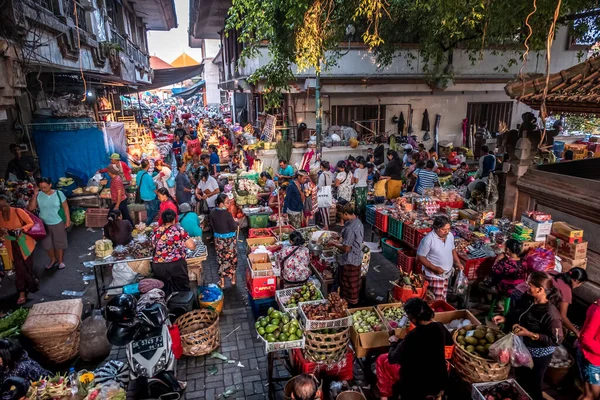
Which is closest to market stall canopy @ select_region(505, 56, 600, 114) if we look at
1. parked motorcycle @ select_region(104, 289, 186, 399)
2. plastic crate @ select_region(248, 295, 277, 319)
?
plastic crate @ select_region(248, 295, 277, 319)

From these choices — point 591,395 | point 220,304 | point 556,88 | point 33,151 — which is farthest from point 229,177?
point 591,395

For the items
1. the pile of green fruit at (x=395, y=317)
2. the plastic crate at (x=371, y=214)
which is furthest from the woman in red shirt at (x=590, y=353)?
the plastic crate at (x=371, y=214)

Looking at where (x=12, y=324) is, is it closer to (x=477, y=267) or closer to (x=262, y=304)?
(x=262, y=304)

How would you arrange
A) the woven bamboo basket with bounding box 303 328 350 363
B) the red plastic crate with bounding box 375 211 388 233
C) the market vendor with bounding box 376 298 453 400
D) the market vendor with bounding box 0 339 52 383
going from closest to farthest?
the market vendor with bounding box 376 298 453 400
the market vendor with bounding box 0 339 52 383
the woven bamboo basket with bounding box 303 328 350 363
the red plastic crate with bounding box 375 211 388 233

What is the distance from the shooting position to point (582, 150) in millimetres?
16188

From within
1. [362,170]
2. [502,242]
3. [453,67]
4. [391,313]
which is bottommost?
[391,313]

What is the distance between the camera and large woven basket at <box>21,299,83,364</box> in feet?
17.2

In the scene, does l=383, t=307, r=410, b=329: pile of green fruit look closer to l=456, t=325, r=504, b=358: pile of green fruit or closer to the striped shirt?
l=456, t=325, r=504, b=358: pile of green fruit

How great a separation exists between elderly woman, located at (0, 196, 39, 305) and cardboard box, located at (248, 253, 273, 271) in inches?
170

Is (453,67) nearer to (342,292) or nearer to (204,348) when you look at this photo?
(342,292)

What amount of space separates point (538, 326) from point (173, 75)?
26.1 m

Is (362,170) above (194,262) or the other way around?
above

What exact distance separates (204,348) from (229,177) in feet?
26.4

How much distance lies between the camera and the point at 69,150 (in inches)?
461
